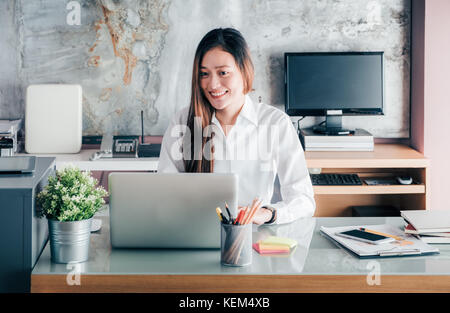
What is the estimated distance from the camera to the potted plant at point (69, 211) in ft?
4.42

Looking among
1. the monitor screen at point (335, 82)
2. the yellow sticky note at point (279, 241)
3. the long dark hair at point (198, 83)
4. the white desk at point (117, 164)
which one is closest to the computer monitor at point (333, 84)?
the monitor screen at point (335, 82)

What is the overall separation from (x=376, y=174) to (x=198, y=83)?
1.98 metres

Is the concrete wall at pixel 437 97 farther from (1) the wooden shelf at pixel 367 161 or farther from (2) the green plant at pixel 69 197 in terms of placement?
(2) the green plant at pixel 69 197

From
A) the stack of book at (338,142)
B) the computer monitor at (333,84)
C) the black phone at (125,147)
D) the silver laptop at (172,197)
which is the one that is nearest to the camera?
the silver laptop at (172,197)

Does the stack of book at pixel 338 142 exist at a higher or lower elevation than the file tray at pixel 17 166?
higher

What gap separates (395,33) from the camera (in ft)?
12.3

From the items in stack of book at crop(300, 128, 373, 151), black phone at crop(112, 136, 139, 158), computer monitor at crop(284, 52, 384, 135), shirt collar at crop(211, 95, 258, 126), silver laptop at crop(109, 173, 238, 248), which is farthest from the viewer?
computer monitor at crop(284, 52, 384, 135)

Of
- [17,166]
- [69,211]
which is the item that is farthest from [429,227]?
[17,166]

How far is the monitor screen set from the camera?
3.63 metres

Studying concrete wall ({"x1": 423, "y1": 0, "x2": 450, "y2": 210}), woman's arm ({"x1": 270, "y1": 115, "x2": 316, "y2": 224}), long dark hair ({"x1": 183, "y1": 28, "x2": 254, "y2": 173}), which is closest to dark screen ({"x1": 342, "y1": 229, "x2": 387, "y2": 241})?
woman's arm ({"x1": 270, "y1": 115, "x2": 316, "y2": 224})

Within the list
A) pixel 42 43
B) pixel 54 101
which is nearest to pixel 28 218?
pixel 54 101

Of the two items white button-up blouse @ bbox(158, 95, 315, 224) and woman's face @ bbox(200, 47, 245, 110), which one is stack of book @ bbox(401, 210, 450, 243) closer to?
white button-up blouse @ bbox(158, 95, 315, 224)

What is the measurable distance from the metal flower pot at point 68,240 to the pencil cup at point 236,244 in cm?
37
